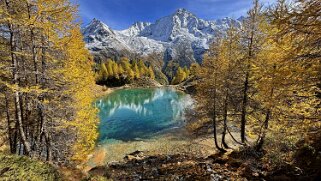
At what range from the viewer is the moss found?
20.0 ft

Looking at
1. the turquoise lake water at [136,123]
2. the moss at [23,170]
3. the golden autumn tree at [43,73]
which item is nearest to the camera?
the moss at [23,170]

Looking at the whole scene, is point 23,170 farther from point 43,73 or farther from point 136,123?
point 136,123

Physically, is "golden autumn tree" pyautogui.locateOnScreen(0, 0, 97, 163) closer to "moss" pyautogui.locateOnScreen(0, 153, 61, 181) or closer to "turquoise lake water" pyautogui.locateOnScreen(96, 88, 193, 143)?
"moss" pyautogui.locateOnScreen(0, 153, 61, 181)

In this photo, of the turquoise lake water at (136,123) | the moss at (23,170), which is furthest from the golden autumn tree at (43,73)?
the turquoise lake water at (136,123)

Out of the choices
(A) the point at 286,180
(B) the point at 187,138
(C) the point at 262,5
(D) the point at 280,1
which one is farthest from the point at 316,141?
(B) the point at 187,138

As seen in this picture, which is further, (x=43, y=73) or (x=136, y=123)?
(x=136, y=123)

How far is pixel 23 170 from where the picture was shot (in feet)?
21.2

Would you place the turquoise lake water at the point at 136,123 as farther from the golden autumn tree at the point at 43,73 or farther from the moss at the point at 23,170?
the moss at the point at 23,170

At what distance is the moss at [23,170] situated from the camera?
6.08m

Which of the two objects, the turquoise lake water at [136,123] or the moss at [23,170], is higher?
the moss at [23,170]

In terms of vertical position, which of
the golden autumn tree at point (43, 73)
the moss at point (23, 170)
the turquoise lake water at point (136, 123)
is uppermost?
the golden autumn tree at point (43, 73)

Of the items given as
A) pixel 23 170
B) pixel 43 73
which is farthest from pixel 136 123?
pixel 23 170

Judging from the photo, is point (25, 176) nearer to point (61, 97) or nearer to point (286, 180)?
point (61, 97)

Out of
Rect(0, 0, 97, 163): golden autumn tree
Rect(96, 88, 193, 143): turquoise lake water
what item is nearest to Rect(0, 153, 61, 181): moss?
Rect(0, 0, 97, 163): golden autumn tree
